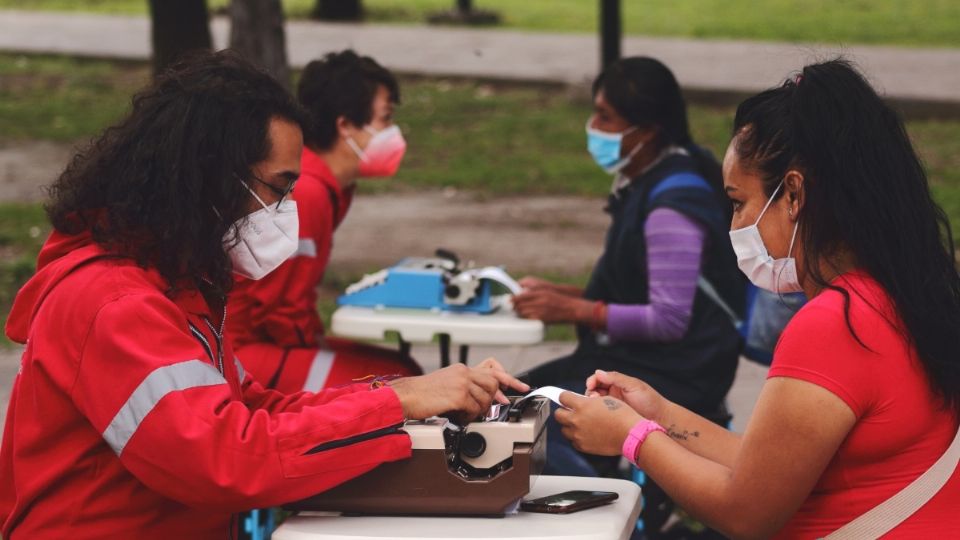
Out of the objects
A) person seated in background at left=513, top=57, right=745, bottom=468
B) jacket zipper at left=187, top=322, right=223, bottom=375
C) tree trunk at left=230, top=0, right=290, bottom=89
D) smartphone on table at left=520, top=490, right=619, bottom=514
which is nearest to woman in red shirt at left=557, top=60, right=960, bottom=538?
smartphone on table at left=520, top=490, right=619, bottom=514

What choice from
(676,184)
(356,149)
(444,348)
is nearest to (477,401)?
(676,184)

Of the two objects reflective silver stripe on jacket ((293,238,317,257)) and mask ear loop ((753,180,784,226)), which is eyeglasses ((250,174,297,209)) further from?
reflective silver stripe on jacket ((293,238,317,257))

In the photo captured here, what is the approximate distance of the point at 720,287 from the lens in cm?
457

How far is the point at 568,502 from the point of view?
2855 mm

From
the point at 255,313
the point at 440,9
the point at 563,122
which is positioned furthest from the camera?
the point at 440,9

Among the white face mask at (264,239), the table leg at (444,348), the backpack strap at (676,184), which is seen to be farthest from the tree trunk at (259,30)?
the white face mask at (264,239)

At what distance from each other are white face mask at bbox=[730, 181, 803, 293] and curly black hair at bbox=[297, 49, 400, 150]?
234 cm

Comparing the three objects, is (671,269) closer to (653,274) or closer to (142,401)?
(653,274)

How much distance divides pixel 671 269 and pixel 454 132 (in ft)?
29.9

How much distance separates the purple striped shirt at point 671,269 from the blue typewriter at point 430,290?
1.58 ft

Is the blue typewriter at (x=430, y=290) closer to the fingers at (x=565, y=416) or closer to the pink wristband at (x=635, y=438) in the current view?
the fingers at (x=565, y=416)

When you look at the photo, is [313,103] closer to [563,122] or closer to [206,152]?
[206,152]

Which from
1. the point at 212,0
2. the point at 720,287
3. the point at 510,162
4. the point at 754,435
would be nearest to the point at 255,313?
the point at 720,287

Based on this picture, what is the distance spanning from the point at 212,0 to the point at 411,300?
67.3ft
